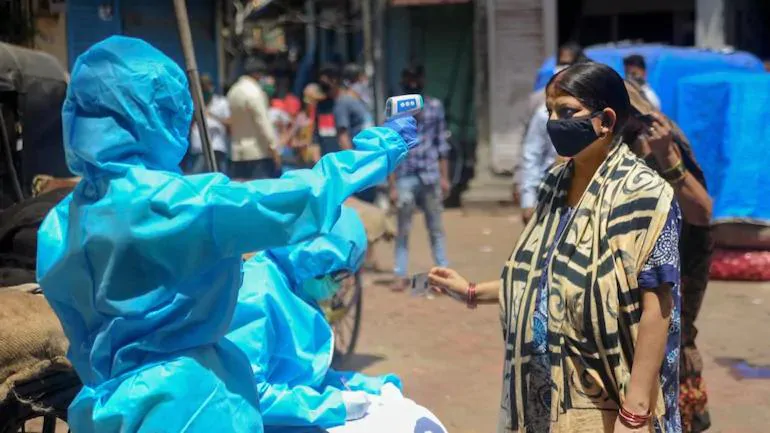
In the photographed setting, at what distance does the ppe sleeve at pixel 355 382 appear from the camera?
12.1ft

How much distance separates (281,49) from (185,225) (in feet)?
64.1

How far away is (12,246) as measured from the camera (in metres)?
4.41

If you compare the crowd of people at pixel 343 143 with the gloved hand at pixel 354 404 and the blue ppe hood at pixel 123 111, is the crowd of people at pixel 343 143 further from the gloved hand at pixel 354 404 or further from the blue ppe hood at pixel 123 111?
the blue ppe hood at pixel 123 111

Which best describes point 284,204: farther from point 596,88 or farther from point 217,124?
point 217,124

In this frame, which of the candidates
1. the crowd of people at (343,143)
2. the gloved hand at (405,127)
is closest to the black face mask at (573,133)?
the gloved hand at (405,127)

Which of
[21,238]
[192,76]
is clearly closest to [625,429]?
[21,238]

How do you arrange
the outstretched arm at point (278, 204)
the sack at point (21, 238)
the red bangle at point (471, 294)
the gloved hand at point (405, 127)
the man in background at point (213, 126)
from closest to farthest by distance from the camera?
the outstretched arm at point (278, 204), the gloved hand at point (405, 127), the red bangle at point (471, 294), the sack at point (21, 238), the man in background at point (213, 126)

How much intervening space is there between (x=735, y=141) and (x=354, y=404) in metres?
5.98

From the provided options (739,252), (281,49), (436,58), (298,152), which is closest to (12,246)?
(739,252)

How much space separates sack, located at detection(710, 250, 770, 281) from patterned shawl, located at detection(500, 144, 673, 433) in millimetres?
6085

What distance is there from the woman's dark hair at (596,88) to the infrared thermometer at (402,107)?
0.44 m

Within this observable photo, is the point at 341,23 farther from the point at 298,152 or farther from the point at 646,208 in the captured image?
the point at 646,208

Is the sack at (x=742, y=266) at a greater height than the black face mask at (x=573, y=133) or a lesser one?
lesser

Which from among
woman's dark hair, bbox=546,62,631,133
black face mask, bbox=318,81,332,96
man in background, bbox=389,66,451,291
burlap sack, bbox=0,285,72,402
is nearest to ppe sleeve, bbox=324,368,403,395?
burlap sack, bbox=0,285,72,402
